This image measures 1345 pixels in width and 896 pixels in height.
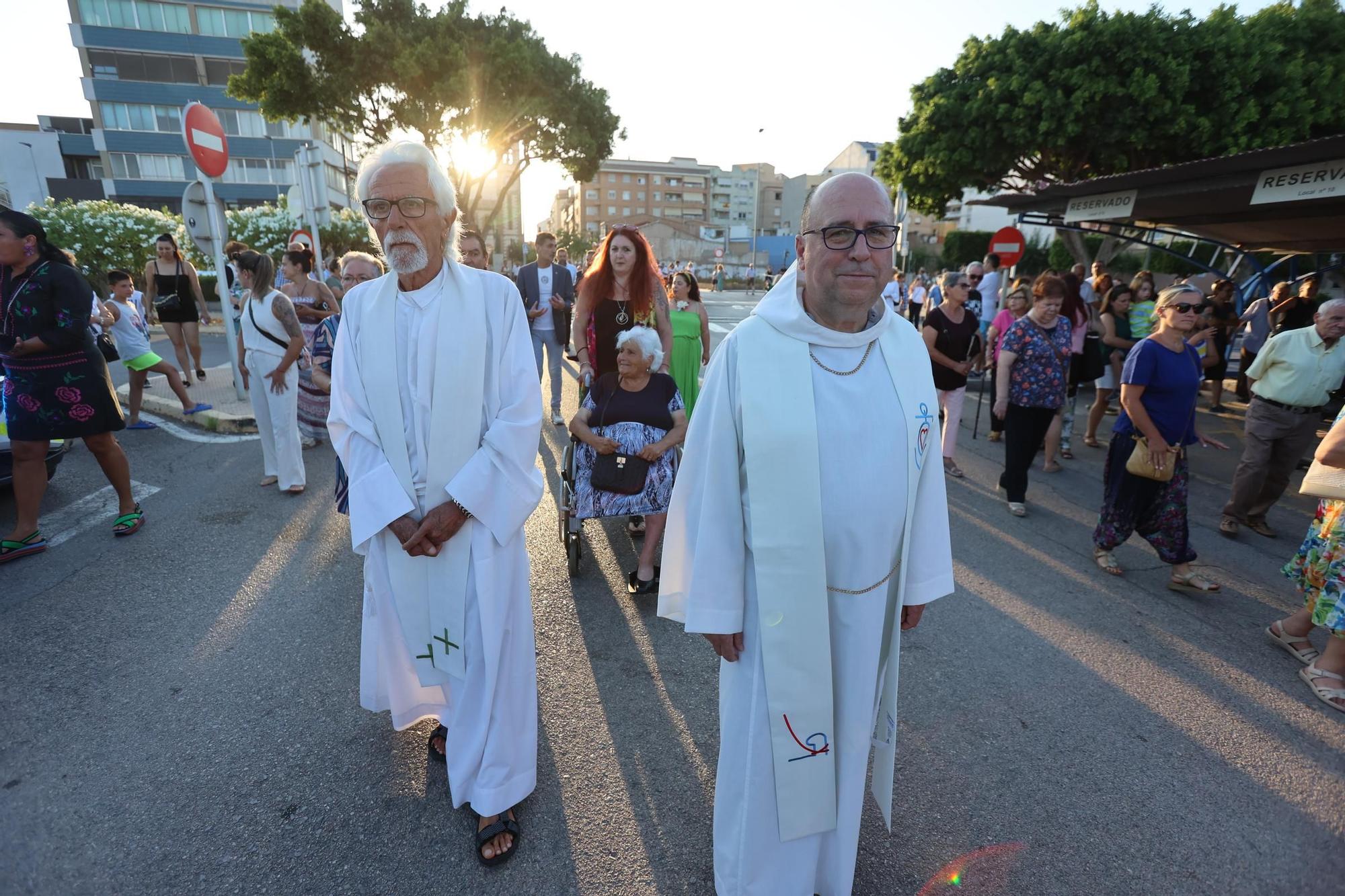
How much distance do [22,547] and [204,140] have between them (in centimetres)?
526

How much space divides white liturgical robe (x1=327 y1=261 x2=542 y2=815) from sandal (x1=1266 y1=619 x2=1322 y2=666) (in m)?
4.05

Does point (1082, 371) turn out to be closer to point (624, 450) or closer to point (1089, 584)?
point (1089, 584)

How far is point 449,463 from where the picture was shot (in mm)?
2193

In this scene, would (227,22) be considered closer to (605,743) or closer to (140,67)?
(140,67)

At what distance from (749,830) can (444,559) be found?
1.29 m

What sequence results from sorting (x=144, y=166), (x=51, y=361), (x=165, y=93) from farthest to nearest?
(x=144, y=166)
(x=165, y=93)
(x=51, y=361)

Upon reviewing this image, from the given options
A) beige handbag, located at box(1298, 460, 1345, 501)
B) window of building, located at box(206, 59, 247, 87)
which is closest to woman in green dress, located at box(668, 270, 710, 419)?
→ beige handbag, located at box(1298, 460, 1345, 501)

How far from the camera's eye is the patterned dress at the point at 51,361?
13.2 feet

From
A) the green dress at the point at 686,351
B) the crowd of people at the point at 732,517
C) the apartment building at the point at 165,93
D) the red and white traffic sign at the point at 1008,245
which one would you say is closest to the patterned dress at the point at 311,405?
the crowd of people at the point at 732,517

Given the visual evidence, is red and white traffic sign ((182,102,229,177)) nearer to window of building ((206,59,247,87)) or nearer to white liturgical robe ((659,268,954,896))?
white liturgical robe ((659,268,954,896))

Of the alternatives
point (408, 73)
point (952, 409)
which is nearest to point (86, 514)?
point (952, 409)

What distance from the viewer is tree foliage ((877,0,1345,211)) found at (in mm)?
14188

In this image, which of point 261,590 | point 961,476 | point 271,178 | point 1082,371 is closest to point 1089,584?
point 961,476

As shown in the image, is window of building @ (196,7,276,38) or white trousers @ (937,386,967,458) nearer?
white trousers @ (937,386,967,458)
